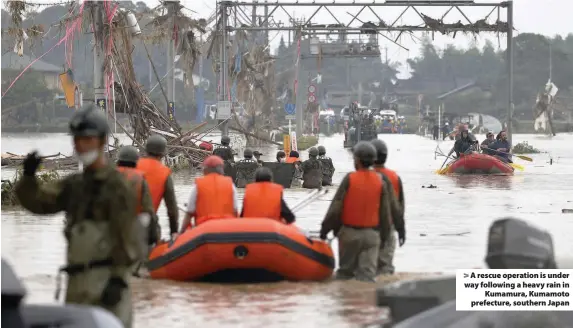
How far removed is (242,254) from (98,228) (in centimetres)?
672

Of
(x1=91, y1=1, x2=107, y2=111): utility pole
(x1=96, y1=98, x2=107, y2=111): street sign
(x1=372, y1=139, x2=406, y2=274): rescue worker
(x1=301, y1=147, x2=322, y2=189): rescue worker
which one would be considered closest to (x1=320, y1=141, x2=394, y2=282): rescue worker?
(x1=372, y1=139, x2=406, y2=274): rescue worker

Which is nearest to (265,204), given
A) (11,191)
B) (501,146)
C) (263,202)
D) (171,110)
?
(263,202)

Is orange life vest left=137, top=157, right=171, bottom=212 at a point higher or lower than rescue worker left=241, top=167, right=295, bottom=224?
higher

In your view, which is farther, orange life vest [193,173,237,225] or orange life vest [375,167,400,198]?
orange life vest [375,167,400,198]

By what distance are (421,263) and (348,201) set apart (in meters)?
2.92

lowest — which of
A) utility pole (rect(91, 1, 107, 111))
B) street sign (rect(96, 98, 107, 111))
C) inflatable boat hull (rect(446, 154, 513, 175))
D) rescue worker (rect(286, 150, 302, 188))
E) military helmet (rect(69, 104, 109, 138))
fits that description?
inflatable boat hull (rect(446, 154, 513, 175))

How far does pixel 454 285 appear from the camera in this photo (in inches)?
394

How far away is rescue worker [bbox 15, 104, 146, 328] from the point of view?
28.5ft

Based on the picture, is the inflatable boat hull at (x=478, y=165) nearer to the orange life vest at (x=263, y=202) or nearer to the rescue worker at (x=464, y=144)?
the rescue worker at (x=464, y=144)

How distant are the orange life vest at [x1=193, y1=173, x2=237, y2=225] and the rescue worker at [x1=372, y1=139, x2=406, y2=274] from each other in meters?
1.68

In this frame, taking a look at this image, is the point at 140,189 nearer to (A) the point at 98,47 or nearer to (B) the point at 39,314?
(B) the point at 39,314

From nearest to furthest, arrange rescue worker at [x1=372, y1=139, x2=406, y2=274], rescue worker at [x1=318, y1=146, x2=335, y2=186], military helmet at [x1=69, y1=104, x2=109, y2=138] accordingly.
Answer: military helmet at [x1=69, y1=104, x2=109, y2=138]
rescue worker at [x1=372, y1=139, x2=406, y2=274]
rescue worker at [x1=318, y1=146, x2=335, y2=186]

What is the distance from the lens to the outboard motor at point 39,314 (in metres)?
7.43

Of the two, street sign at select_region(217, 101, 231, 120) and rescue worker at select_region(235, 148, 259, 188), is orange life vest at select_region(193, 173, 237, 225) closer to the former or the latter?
rescue worker at select_region(235, 148, 259, 188)
